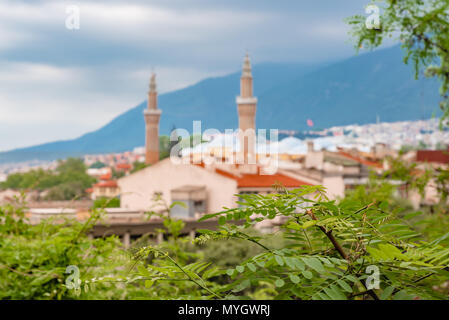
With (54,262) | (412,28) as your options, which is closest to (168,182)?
(412,28)

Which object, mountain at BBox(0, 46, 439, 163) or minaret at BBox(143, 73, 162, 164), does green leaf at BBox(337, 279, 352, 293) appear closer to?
mountain at BBox(0, 46, 439, 163)

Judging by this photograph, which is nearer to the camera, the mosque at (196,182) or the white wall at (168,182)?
the mosque at (196,182)

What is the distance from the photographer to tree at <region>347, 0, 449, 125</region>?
2238mm

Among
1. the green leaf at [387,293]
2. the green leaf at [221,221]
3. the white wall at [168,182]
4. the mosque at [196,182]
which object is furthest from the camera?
the white wall at [168,182]

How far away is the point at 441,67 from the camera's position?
116 inches

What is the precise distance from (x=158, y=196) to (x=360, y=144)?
50.5 metres

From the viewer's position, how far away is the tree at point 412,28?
224cm

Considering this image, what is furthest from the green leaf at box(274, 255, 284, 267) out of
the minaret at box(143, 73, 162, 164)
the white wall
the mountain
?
the minaret at box(143, 73, 162, 164)

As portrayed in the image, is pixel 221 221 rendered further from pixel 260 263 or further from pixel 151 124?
pixel 151 124

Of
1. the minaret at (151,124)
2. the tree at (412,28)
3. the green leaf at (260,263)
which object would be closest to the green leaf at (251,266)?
the green leaf at (260,263)

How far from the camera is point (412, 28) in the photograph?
7.69 feet

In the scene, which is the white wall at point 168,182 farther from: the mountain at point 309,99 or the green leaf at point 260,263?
the green leaf at point 260,263
